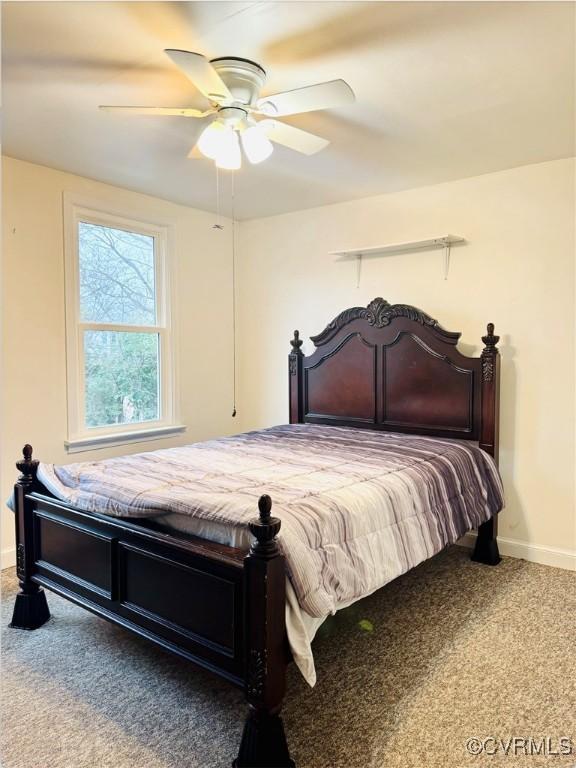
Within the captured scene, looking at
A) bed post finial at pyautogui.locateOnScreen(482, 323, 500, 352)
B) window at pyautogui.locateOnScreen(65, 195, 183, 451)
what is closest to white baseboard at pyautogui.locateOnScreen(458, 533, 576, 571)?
bed post finial at pyautogui.locateOnScreen(482, 323, 500, 352)

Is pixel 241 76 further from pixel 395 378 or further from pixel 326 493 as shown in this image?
pixel 395 378

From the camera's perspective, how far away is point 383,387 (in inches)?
149

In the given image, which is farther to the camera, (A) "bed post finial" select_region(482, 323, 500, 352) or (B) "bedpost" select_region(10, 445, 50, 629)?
(A) "bed post finial" select_region(482, 323, 500, 352)

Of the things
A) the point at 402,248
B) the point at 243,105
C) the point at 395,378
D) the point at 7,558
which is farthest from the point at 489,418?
the point at 7,558

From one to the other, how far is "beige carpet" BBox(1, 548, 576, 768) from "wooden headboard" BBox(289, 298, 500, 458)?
1188mm

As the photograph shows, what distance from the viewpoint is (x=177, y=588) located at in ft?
6.11

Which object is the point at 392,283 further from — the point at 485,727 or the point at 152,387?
the point at 485,727

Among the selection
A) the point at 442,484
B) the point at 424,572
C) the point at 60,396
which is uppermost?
the point at 60,396

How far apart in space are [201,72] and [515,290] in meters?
2.43

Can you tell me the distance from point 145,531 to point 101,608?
19.0 inches

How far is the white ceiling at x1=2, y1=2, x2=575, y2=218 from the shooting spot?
5.98 ft

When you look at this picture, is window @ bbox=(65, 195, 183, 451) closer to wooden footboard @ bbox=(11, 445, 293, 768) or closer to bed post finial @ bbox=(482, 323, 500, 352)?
wooden footboard @ bbox=(11, 445, 293, 768)

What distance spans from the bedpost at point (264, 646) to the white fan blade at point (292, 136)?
1644 millimetres

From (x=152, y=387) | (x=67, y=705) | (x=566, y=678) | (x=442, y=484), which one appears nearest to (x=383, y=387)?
(x=442, y=484)
